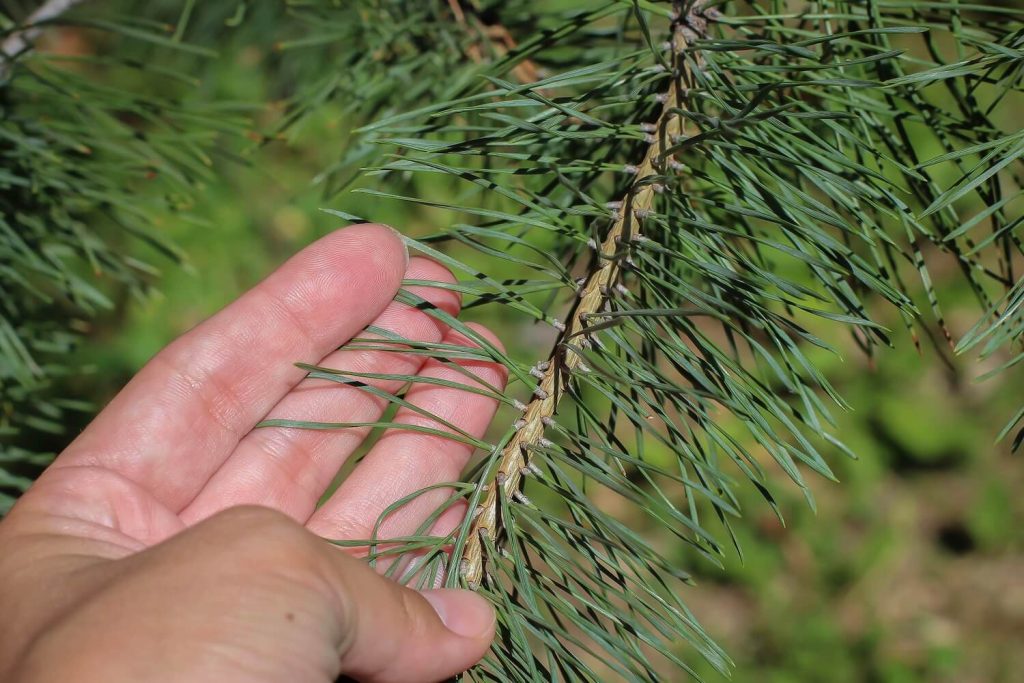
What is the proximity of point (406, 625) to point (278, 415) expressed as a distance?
0.18m

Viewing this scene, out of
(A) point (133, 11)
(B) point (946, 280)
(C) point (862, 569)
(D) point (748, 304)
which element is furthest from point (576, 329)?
(B) point (946, 280)

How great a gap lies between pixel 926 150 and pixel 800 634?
802 mm

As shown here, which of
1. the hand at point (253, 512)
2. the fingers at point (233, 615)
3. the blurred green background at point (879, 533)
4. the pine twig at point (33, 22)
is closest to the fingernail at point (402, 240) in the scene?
the hand at point (253, 512)

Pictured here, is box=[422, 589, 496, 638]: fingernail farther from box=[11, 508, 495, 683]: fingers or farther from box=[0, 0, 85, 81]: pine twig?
box=[0, 0, 85, 81]: pine twig

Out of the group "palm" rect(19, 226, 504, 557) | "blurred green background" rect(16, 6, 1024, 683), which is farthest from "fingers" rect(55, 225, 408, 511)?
"blurred green background" rect(16, 6, 1024, 683)

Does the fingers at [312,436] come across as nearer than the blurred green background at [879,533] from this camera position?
Yes

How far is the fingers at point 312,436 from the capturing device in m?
0.52

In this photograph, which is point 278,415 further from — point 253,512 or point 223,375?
point 253,512

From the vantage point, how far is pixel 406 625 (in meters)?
0.41

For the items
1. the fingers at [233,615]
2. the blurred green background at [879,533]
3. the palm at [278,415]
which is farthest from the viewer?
the blurred green background at [879,533]

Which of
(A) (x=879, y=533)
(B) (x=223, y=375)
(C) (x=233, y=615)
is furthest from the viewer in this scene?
(A) (x=879, y=533)

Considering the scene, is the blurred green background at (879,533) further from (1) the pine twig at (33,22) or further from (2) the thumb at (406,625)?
(2) the thumb at (406,625)

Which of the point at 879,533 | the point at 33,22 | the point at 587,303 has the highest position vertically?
the point at 33,22

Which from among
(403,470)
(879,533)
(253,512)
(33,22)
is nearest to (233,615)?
(253,512)
